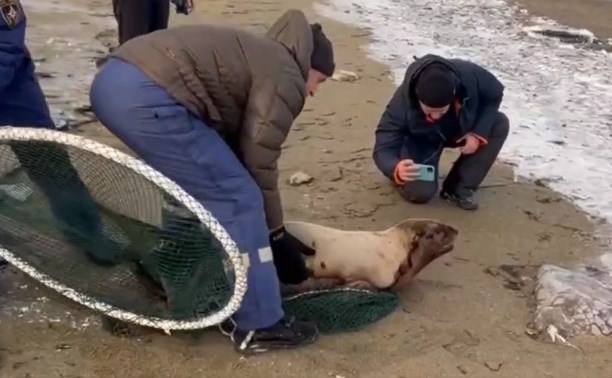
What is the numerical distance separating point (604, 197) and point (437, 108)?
132 cm

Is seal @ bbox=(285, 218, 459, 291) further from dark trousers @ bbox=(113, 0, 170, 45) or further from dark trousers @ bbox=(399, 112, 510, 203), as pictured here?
dark trousers @ bbox=(113, 0, 170, 45)

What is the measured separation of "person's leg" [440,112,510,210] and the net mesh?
5.07ft

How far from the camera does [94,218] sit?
11.4 ft

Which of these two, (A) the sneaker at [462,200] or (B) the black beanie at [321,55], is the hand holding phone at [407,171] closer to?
(A) the sneaker at [462,200]

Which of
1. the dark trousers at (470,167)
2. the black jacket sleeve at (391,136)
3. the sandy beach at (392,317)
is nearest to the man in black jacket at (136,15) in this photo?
the sandy beach at (392,317)

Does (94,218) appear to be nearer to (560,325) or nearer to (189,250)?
(189,250)

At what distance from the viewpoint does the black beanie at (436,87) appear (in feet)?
15.1

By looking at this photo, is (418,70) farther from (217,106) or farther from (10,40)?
(10,40)

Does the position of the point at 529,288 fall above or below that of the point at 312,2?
above

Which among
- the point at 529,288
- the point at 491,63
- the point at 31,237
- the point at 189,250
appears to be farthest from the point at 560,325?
the point at 491,63

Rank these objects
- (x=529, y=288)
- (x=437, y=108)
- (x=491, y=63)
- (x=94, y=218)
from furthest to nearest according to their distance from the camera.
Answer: (x=491, y=63)
(x=437, y=108)
(x=529, y=288)
(x=94, y=218)

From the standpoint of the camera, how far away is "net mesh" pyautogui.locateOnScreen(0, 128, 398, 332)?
3047 mm

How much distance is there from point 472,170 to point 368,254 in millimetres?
1421

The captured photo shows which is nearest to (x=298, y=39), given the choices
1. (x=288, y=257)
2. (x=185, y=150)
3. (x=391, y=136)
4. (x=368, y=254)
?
(x=185, y=150)
